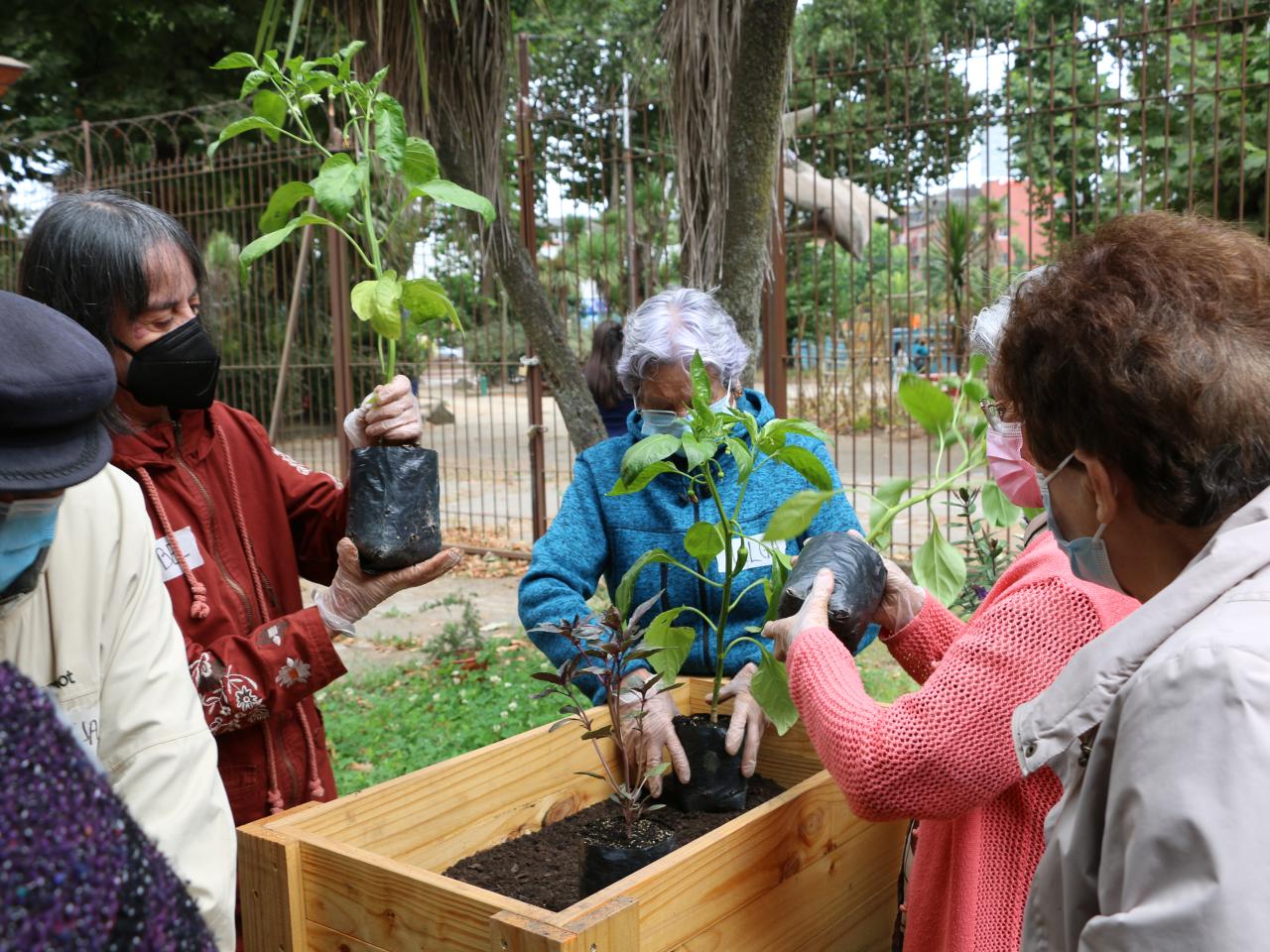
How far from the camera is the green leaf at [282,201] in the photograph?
1.86 metres

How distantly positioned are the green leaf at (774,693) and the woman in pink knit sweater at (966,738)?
143 mm

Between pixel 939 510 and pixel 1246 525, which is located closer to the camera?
pixel 1246 525

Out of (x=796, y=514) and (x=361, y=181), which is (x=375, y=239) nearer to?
(x=361, y=181)

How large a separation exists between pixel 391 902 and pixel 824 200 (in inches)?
212

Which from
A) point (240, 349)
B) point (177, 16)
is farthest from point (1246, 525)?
point (177, 16)

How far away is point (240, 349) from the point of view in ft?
27.2

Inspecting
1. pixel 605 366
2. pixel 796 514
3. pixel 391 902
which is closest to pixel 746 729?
pixel 796 514

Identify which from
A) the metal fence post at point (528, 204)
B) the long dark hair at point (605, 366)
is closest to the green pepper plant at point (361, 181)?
the long dark hair at point (605, 366)

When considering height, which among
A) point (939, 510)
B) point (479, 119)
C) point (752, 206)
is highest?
point (479, 119)

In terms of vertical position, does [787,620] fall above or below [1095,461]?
below

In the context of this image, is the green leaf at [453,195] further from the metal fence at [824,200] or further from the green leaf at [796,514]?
the metal fence at [824,200]

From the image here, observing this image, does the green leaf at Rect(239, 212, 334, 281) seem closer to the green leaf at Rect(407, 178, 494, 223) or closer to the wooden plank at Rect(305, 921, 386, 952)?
the green leaf at Rect(407, 178, 494, 223)

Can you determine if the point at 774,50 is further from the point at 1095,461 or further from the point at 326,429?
the point at 326,429

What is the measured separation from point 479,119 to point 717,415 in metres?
2.04
